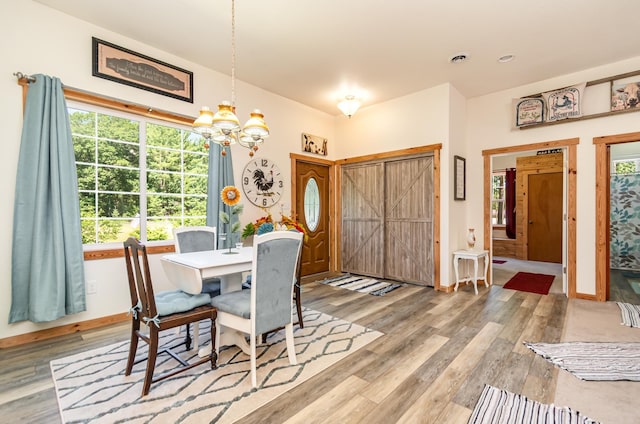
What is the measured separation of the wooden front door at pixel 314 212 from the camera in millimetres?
5203

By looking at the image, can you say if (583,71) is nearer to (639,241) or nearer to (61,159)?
(639,241)

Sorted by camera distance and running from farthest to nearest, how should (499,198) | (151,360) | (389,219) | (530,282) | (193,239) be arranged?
(499,198) → (389,219) → (530,282) → (193,239) → (151,360)

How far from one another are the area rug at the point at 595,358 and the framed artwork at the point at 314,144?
4.05 metres

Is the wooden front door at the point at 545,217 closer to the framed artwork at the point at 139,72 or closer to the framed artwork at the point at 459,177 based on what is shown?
the framed artwork at the point at 459,177

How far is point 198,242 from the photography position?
10.0 ft

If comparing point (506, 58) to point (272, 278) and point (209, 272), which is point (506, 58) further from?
point (209, 272)

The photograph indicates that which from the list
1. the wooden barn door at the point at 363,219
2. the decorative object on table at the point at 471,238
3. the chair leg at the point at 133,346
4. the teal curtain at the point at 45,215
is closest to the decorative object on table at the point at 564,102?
the decorative object on table at the point at 471,238

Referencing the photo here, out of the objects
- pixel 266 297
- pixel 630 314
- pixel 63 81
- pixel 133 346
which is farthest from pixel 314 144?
pixel 630 314

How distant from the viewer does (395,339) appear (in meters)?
2.69

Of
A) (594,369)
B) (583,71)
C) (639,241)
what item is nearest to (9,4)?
(594,369)

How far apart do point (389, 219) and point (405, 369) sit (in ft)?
9.86

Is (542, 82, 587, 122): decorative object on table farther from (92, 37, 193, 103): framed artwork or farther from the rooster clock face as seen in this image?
(92, 37, 193, 103): framed artwork

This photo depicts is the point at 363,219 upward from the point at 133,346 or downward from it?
upward

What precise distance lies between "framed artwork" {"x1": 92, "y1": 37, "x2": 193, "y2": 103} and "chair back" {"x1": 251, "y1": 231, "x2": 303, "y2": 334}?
8.59ft
